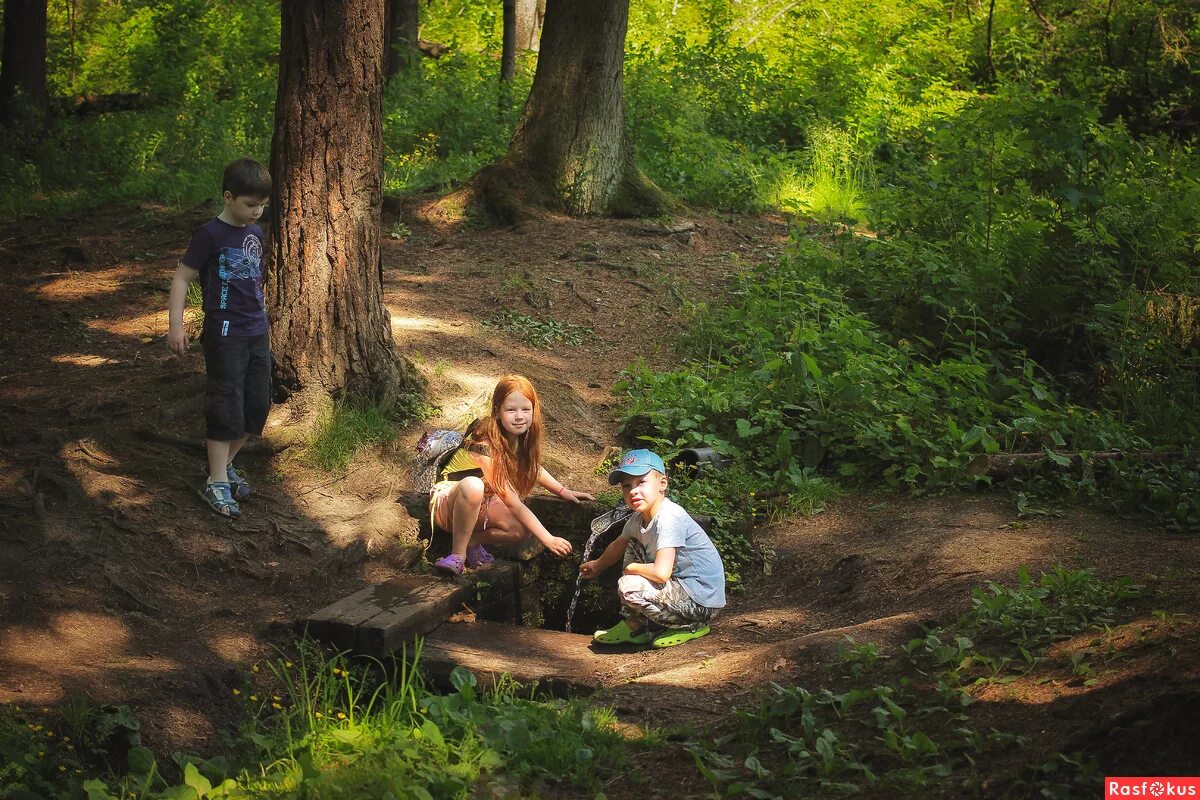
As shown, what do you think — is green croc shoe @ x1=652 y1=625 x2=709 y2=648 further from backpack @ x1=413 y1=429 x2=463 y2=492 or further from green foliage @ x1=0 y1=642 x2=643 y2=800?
backpack @ x1=413 y1=429 x2=463 y2=492

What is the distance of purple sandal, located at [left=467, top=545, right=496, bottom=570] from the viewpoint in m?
5.95

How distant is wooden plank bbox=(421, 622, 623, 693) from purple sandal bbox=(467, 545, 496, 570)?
480 millimetres

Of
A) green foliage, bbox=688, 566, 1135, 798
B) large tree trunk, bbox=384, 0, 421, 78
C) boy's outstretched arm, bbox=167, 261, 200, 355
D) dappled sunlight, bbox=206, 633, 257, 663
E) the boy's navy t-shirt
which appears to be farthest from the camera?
large tree trunk, bbox=384, 0, 421, 78

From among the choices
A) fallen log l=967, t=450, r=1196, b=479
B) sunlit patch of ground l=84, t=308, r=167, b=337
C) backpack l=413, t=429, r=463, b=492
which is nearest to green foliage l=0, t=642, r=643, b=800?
backpack l=413, t=429, r=463, b=492

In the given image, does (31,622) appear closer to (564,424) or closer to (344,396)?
(344,396)

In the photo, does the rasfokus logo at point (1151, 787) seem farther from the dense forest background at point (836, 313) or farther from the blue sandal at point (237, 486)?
the blue sandal at point (237, 486)

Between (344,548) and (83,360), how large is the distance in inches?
115

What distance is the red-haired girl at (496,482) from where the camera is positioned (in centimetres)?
578

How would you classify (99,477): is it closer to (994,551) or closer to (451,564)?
(451,564)

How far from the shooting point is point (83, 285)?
363 inches

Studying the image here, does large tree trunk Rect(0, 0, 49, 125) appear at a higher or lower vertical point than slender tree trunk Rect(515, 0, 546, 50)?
lower

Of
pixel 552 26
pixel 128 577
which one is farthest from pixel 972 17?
pixel 128 577

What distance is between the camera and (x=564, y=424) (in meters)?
7.27

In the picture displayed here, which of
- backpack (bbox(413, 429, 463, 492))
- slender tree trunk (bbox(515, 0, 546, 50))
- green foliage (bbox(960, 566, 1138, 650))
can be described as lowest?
backpack (bbox(413, 429, 463, 492))
